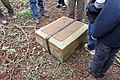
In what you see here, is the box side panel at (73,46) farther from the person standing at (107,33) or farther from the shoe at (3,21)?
the shoe at (3,21)

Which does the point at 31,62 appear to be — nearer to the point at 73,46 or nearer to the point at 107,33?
the point at 73,46

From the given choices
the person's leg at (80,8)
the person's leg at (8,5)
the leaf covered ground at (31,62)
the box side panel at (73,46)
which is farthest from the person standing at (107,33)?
the person's leg at (8,5)

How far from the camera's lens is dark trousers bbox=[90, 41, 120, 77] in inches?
84.4

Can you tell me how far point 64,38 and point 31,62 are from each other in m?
A: 0.82

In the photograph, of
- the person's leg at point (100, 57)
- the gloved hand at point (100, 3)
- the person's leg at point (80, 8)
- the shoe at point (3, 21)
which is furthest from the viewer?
the shoe at point (3, 21)

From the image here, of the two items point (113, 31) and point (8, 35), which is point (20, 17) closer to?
point (8, 35)

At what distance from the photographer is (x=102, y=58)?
226 cm

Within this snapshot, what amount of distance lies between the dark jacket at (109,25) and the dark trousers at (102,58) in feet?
0.36

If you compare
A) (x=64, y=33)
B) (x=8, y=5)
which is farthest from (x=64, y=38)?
(x=8, y=5)

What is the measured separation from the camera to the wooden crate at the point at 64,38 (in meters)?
2.75

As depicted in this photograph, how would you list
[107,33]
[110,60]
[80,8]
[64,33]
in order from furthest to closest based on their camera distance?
[80,8]
[64,33]
[110,60]
[107,33]

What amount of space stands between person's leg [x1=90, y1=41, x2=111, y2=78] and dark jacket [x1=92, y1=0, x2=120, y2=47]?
10cm

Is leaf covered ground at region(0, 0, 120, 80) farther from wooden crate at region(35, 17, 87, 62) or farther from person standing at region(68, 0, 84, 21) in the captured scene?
person standing at region(68, 0, 84, 21)

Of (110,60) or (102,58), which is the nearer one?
(102,58)
